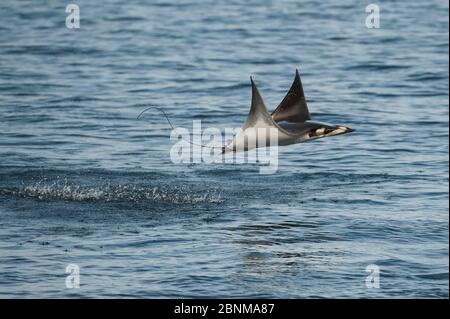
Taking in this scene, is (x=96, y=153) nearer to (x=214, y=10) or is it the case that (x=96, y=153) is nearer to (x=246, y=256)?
(x=246, y=256)

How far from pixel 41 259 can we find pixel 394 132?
854cm

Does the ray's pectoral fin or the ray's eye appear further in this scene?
the ray's eye

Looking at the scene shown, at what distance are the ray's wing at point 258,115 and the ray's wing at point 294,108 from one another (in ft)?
4.26

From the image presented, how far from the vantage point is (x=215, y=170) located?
46.2 ft

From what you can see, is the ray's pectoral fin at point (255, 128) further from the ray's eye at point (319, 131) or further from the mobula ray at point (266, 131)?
the ray's eye at point (319, 131)

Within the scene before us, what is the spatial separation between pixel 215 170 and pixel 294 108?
2186 mm

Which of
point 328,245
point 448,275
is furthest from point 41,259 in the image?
point 448,275

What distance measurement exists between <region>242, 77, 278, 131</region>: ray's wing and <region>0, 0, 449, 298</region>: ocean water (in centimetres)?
121

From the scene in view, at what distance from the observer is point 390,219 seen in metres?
11.9

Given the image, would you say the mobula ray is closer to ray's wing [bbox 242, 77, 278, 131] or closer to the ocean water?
ray's wing [bbox 242, 77, 278, 131]

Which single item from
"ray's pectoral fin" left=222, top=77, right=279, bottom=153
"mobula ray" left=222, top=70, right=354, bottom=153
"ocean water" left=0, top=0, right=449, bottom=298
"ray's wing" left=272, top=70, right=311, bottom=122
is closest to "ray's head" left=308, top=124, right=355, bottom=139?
"mobula ray" left=222, top=70, right=354, bottom=153

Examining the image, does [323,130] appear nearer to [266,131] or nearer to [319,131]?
[319,131]

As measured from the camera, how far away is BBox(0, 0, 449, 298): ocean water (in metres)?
9.96

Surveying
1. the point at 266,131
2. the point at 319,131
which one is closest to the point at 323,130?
the point at 319,131
